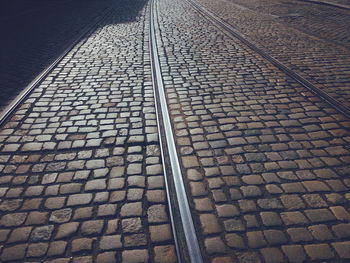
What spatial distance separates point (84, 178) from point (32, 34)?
818 centimetres

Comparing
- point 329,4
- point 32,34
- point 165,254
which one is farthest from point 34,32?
point 329,4

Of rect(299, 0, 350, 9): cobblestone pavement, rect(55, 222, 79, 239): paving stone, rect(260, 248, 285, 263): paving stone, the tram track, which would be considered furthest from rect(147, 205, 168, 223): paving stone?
rect(299, 0, 350, 9): cobblestone pavement

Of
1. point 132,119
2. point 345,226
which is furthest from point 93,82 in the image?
point 345,226

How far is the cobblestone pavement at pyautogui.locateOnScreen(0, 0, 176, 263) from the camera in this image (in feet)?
7.42

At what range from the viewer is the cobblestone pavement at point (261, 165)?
2.27 meters

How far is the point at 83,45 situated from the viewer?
8125mm

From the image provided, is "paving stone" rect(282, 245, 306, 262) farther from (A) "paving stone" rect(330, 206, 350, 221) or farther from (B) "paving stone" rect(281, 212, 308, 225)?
(A) "paving stone" rect(330, 206, 350, 221)

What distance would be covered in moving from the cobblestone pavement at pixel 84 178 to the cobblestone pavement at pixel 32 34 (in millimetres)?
884

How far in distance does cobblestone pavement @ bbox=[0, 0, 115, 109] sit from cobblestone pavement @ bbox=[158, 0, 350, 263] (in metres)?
3.12

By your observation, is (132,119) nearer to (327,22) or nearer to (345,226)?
(345,226)

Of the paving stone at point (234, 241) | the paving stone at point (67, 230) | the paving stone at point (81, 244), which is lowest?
the paving stone at point (234, 241)

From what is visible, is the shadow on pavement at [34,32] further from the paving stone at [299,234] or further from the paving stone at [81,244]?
the paving stone at [299,234]

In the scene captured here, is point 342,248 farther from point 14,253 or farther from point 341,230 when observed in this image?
point 14,253

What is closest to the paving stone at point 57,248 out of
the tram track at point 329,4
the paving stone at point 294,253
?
the paving stone at point 294,253
